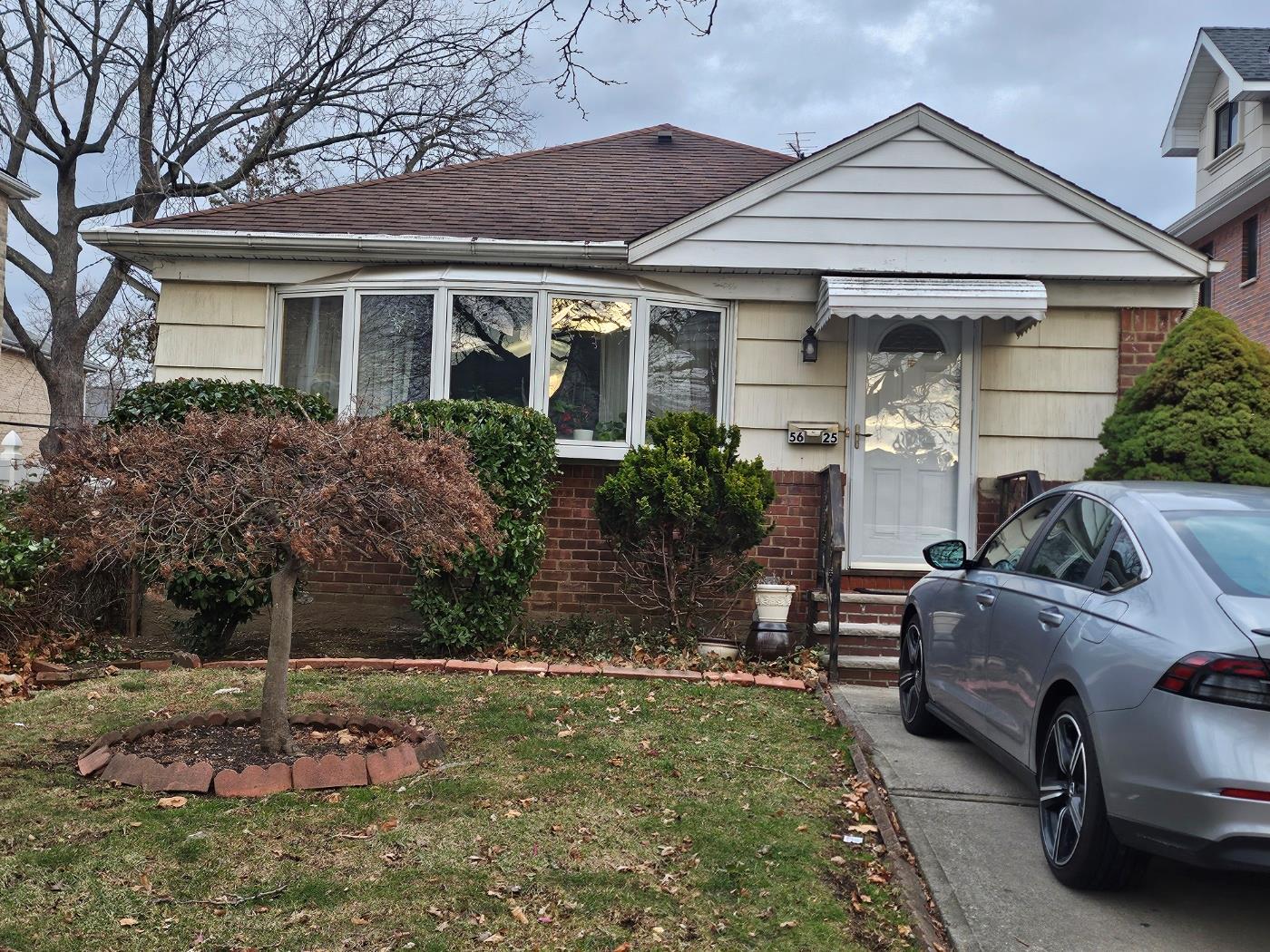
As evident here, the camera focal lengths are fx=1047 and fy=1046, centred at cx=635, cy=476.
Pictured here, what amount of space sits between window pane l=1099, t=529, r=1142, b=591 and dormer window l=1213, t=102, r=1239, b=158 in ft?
64.5

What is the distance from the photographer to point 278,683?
182 inches

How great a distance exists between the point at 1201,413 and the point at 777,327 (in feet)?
10.8

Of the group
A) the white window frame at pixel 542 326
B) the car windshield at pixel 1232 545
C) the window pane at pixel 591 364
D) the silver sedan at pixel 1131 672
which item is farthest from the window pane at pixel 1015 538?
the window pane at pixel 591 364

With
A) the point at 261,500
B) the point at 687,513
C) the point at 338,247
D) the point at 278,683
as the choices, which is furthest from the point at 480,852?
the point at 338,247

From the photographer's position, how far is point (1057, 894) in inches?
143

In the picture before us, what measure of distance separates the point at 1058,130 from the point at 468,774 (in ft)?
46.2

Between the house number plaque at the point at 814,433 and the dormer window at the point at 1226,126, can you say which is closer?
the house number plaque at the point at 814,433

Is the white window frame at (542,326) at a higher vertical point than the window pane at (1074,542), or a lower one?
higher

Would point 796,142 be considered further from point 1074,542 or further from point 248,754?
point 248,754

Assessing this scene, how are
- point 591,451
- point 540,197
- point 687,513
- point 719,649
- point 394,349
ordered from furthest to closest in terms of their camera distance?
point 540,197 → point 394,349 → point 591,451 → point 719,649 → point 687,513

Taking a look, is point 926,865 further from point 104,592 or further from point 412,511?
point 104,592

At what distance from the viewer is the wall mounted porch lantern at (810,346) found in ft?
28.9

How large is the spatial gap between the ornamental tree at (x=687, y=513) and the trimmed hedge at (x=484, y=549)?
27.2 inches

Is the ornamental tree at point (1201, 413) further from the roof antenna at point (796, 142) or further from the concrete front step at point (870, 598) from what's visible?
the roof antenna at point (796, 142)
